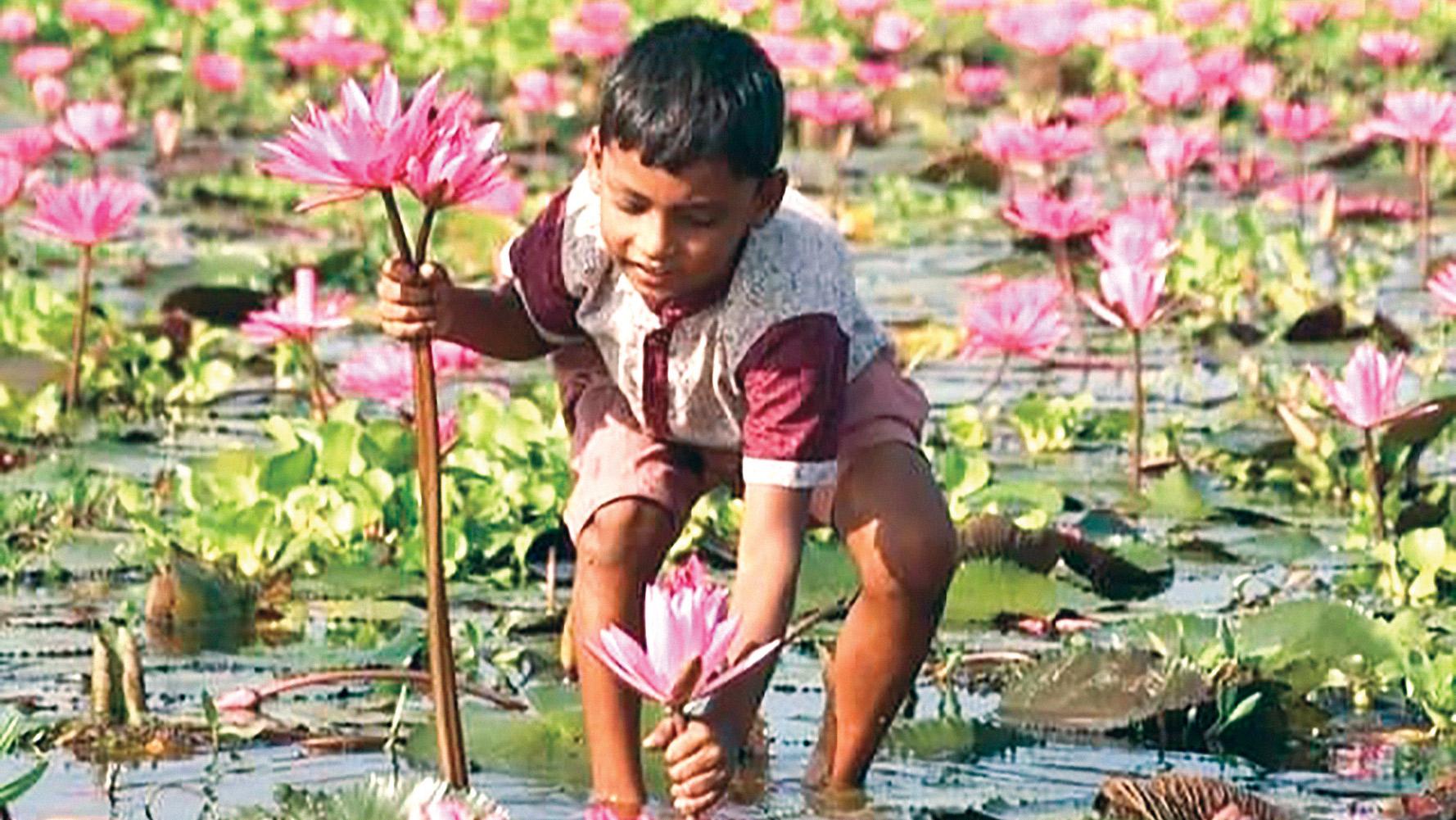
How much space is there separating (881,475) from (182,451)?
2.87 meters

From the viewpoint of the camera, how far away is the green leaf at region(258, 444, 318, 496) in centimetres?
590

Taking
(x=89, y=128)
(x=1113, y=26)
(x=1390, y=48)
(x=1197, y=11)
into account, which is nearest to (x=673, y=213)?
(x=89, y=128)

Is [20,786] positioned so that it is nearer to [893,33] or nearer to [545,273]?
[545,273]

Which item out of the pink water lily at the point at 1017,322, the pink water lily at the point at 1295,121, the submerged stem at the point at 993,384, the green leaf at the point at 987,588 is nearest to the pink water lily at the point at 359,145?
the green leaf at the point at 987,588

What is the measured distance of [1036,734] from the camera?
4.88m

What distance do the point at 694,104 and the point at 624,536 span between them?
59 cm

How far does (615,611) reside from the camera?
4.28 metres

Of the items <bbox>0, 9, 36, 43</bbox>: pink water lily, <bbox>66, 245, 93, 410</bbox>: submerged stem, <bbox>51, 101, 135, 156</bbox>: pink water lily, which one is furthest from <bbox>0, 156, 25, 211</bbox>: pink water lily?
<bbox>0, 9, 36, 43</bbox>: pink water lily

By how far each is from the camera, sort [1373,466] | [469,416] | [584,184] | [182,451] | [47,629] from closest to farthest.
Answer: [584,184] < [47,629] < [1373,466] < [469,416] < [182,451]

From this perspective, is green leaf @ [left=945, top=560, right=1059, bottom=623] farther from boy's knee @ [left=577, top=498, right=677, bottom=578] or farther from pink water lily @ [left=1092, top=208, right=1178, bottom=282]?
boy's knee @ [left=577, top=498, right=677, bottom=578]

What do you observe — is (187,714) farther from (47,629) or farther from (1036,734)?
(1036,734)

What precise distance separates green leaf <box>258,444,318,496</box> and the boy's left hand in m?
2.38

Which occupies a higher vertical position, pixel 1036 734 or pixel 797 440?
pixel 797 440

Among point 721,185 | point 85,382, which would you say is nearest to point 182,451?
point 85,382
